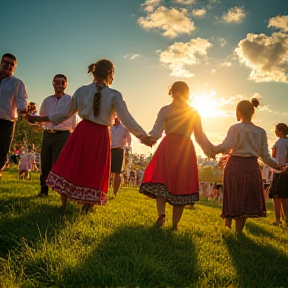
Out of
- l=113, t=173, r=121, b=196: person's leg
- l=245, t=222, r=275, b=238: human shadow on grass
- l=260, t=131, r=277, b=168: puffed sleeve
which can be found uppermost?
l=260, t=131, r=277, b=168: puffed sleeve

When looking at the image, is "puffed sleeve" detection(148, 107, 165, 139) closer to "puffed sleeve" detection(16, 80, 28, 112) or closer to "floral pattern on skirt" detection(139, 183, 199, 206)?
"floral pattern on skirt" detection(139, 183, 199, 206)

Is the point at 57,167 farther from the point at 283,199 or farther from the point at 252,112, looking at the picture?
the point at 283,199

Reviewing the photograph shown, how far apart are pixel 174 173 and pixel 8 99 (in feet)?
9.81

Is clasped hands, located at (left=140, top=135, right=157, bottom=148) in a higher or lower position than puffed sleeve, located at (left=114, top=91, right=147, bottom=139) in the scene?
lower

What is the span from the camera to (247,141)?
602 centimetres

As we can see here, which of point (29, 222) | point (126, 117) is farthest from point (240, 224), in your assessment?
point (29, 222)

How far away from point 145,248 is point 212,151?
8.36 feet

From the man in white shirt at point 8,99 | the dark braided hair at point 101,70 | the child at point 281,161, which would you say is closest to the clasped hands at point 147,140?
the dark braided hair at point 101,70

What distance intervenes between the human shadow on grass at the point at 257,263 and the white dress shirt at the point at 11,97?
3.96 meters

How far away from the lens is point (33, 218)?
5043 mm

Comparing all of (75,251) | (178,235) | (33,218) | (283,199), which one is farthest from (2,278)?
(283,199)

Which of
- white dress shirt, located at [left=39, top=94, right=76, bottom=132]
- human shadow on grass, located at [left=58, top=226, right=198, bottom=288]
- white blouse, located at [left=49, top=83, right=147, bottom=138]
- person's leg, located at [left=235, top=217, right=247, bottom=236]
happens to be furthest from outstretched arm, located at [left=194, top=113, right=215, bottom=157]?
white dress shirt, located at [left=39, top=94, right=76, bottom=132]

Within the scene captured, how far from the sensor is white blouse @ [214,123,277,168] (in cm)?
602

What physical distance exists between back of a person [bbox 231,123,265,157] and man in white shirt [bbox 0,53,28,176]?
3589mm
